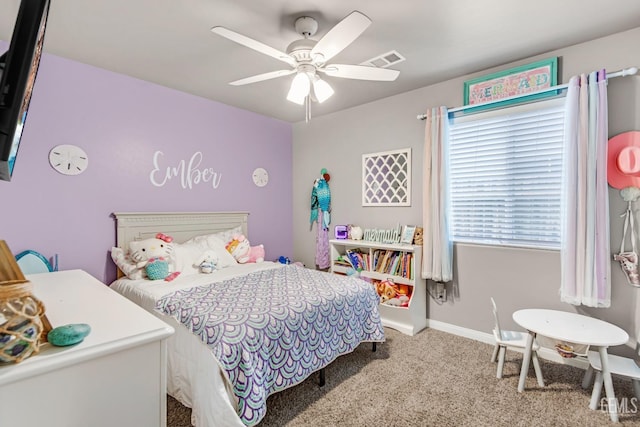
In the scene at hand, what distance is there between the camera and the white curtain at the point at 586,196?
218cm

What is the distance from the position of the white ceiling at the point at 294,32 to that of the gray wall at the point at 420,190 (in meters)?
0.20

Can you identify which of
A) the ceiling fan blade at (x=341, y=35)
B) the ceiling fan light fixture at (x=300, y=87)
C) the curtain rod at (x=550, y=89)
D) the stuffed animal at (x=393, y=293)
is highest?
the curtain rod at (x=550, y=89)

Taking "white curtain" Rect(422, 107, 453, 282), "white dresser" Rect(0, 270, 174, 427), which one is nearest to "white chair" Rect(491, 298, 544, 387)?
"white curtain" Rect(422, 107, 453, 282)

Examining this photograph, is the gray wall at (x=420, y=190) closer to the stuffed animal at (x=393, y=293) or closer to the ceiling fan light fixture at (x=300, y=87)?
the stuffed animal at (x=393, y=293)

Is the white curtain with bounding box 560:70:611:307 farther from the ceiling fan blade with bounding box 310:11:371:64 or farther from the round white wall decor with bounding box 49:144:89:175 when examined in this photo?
the round white wall decor with bounding box 49:144:89:175

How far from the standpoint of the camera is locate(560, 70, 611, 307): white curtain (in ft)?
7.15

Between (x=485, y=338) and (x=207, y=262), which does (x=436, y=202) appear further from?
(x=207, y=262)

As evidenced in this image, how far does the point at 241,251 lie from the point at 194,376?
1.70 meters

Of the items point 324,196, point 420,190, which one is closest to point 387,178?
point 420,190

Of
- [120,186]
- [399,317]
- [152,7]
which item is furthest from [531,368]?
[120,186]

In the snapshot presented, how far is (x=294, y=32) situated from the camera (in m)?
2.17

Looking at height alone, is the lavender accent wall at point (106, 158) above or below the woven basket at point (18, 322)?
above

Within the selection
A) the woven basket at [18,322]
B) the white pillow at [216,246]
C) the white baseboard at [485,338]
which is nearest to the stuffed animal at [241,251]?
the white pillow at [216,246]

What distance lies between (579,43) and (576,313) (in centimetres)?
207
